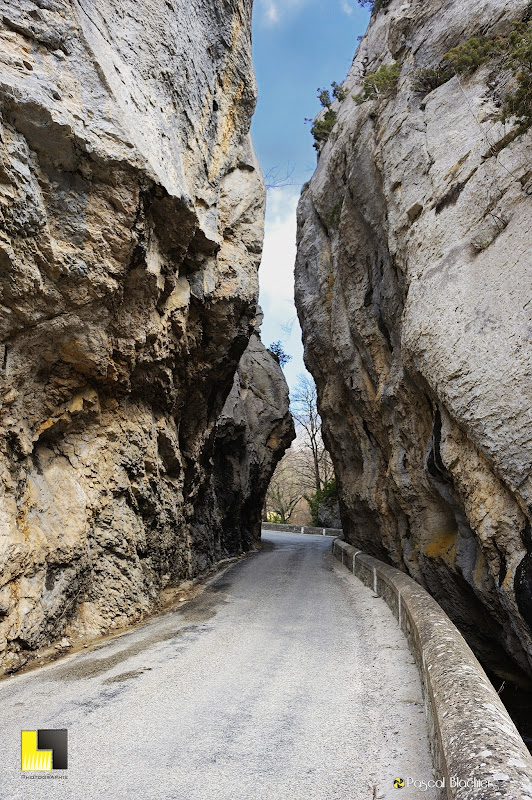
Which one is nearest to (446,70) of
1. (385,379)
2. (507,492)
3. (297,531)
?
(385,379)

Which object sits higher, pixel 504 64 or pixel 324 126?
pixel 324 126

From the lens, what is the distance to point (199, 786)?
3.60 metres

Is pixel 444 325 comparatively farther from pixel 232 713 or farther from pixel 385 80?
pixel 385 80

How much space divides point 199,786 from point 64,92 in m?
8.37

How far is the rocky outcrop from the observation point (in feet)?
67.9

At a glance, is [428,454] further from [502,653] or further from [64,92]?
[64,92]

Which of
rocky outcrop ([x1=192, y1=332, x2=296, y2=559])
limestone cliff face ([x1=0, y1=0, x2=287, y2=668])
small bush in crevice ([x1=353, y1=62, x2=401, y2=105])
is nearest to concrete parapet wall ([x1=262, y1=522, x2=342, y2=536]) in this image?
rocky outcrop ([x1=192, y1=332, x2=296, y2=559])

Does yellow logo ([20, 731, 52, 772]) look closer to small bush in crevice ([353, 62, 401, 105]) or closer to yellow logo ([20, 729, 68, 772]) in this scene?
yellow logo ([20, 729, 68, 772])

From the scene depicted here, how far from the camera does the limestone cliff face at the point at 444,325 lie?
270 inches

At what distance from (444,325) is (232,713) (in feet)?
21.0

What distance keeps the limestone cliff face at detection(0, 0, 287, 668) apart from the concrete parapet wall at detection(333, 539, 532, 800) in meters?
5.34

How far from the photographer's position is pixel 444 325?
820 cm

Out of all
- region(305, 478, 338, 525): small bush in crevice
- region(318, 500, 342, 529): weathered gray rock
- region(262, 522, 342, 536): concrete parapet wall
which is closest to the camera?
region(262, 522, 342, 536): concrete parapet wall

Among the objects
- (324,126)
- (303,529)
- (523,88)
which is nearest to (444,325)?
(523,88)
